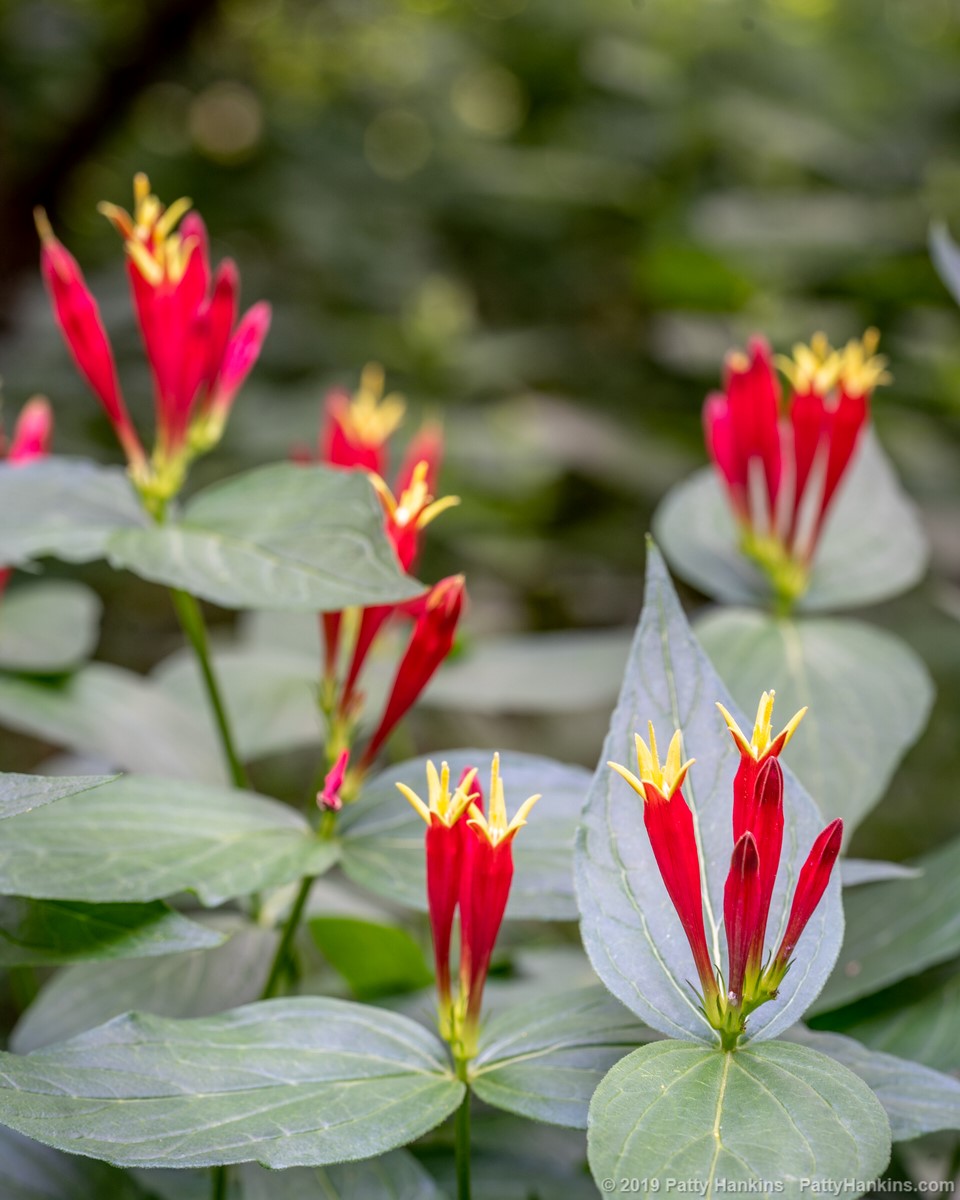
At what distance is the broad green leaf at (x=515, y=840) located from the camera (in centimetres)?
48

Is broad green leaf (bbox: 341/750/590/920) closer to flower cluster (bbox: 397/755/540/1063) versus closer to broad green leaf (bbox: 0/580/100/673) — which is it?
flower cluster (bbox: 397/755/540/1063)

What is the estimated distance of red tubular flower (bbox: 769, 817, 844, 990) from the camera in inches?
15.5

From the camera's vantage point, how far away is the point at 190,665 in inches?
32.0

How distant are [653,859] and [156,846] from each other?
196 millimetres

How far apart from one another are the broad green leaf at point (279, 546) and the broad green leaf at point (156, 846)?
3.5 inches

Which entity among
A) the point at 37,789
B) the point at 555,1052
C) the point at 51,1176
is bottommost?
the point at 51,1176

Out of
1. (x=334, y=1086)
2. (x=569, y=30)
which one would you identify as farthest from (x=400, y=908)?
(x=569, y=30)

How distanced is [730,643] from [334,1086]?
1.14 ft

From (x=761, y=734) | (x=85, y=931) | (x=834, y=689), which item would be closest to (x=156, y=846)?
(x=85, y=931)

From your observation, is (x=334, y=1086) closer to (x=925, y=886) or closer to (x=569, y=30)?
(x=925, y=886)

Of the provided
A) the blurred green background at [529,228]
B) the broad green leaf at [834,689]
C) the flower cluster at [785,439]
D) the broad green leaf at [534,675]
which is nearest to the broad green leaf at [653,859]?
the broad green leaf at [834,689]

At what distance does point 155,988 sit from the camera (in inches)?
21.8

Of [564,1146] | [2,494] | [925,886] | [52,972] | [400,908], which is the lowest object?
[52,972]

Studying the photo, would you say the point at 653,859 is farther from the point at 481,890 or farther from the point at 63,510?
the point at 63,510
